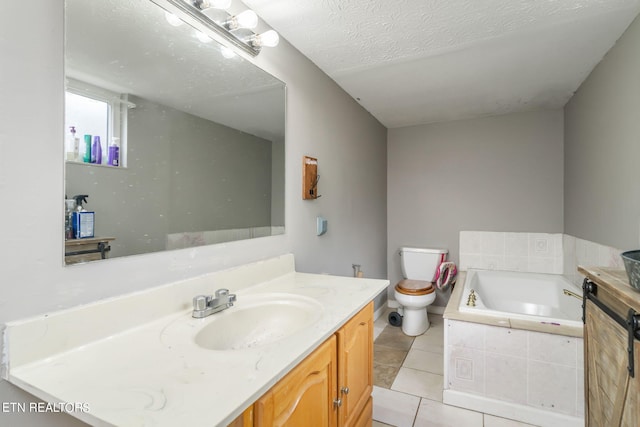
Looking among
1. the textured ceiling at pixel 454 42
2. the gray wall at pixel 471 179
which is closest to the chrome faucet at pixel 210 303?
the textured ceiling at pixel 454 42

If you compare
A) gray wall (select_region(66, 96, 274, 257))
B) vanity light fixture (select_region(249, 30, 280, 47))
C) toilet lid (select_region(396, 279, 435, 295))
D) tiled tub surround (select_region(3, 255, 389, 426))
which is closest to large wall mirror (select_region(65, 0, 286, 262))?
gray wall (select_region(66, 96, 274, 257))

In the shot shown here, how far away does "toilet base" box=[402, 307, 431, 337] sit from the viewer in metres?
3.01

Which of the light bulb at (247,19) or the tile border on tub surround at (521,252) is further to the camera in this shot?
the tile border on tub surround at (521,252)

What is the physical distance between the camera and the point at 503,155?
333cm

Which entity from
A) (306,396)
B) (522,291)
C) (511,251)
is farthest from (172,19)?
(511,251)

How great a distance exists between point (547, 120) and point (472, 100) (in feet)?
3.01

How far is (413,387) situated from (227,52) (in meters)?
2.33

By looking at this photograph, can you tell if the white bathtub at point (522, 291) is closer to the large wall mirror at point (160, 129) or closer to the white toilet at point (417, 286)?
the white toilet at point (417, 286)

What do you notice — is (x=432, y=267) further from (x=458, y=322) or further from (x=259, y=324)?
(x=259, y=324)

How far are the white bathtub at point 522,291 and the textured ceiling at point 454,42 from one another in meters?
1.65

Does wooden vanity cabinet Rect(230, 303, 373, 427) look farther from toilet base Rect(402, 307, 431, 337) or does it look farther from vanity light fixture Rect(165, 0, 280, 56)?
toilet base Rect(402, 307, 431, 337)

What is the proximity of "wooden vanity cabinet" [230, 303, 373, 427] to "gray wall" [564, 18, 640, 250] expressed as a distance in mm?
1617

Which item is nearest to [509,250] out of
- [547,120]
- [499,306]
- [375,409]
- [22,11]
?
[499,306]

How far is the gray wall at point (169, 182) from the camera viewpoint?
1.02 metres
